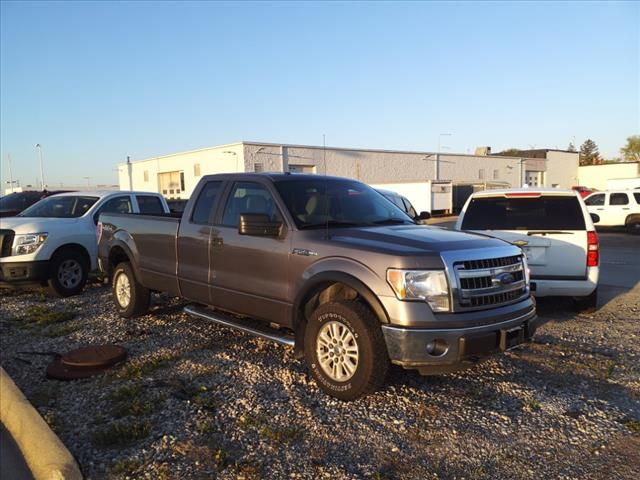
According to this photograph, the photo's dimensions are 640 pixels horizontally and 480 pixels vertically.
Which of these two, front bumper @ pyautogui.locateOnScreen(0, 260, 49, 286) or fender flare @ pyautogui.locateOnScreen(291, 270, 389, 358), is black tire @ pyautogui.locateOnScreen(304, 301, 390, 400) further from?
front bumper @ pyautogui.locateOnScreen(0, 260, 49, 286)

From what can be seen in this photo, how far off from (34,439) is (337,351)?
2.30 meters

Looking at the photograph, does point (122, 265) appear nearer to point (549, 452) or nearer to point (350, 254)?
point (350, 254)

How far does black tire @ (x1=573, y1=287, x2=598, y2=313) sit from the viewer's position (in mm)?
7398

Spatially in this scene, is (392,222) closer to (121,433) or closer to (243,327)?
(243,327)

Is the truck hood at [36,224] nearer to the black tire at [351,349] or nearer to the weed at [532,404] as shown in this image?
the black tire at [351,349]

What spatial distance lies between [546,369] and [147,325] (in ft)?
15.9

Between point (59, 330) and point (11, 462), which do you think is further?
point (59, 330)

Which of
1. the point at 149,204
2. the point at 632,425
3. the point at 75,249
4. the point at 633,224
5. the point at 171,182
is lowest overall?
the point at 633,224

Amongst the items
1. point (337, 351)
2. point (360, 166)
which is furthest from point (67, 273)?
point (360, 166)

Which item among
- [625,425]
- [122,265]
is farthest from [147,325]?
[625,425]

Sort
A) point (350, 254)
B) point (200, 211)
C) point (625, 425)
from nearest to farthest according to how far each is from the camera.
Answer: point (625, 425) < point (350, 254) < point (200, 211)

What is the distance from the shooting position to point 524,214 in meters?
7.51

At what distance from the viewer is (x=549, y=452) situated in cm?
360

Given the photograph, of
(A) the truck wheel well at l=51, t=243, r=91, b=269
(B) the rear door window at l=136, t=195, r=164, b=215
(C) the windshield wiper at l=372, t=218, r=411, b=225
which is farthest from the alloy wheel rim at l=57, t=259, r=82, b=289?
(C) the windshield wiper at l=372, t=218, r=411, b=225
